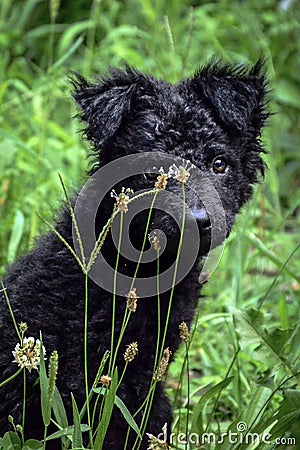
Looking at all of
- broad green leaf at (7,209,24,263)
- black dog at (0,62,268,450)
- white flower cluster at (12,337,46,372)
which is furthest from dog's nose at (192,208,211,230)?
broad green leaf at (7,209,24,263)

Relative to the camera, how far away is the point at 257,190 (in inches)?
171

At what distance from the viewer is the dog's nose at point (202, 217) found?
2636 mm

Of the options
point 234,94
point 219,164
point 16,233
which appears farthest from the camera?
point 16,233

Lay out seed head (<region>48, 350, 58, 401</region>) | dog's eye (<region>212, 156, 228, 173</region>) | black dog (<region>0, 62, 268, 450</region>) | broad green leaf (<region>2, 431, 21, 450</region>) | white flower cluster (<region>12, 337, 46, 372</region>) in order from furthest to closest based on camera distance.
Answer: dog's eye (<region>212, 156, 228, 173</region>) < black dog (<region>0, 62, 268, 450</region>) < broad green leaf (<region>2, 431, 21, 450</region>) < white flower cluster (<region>12, 337, 46, 372</region>) < seed head (<region>48, 350, 58, 401</region>)

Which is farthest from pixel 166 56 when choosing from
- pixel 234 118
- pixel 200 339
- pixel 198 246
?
pixel 198 246

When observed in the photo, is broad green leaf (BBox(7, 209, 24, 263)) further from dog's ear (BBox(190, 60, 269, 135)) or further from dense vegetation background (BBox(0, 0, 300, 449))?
dog's ear (BBox(190, 60, 269, 135))

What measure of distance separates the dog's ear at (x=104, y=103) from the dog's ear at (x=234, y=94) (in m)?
0.26

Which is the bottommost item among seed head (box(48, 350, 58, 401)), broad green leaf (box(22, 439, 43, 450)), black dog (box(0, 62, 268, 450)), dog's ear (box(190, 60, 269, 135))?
broad green leaf (box(22, 439, 43, 450))

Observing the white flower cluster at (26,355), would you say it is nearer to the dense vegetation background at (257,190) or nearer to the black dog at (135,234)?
the black dog at (135,234)

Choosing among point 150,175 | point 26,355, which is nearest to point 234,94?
point 150,175

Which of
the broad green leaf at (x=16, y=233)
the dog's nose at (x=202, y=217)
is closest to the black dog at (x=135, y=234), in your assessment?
the dog's nose at (x=202, y=217)

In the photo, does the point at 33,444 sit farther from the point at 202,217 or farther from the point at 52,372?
the point at 202,217

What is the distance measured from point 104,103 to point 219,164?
19.0 inches

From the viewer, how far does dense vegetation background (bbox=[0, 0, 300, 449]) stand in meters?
A: 3.10
